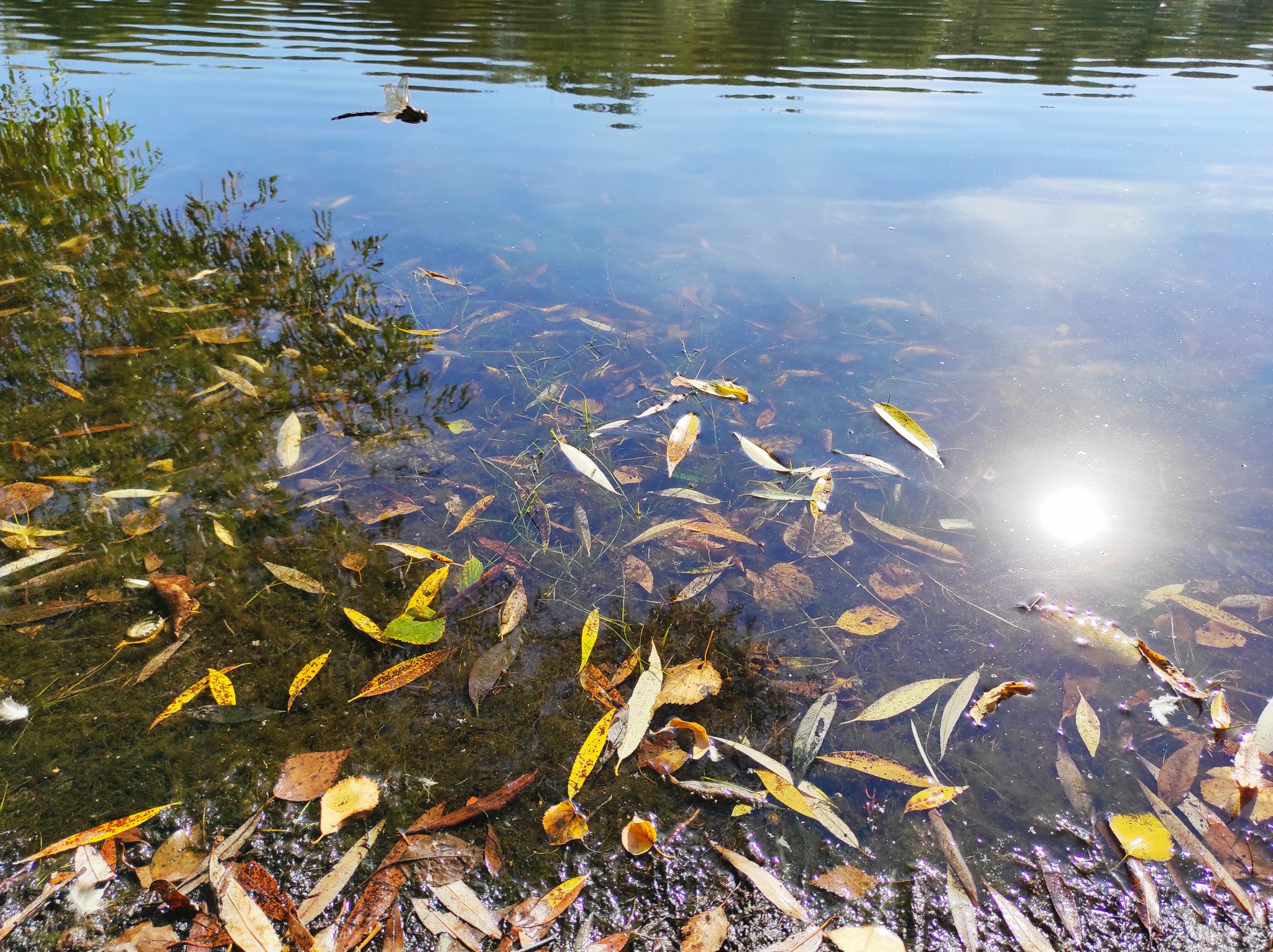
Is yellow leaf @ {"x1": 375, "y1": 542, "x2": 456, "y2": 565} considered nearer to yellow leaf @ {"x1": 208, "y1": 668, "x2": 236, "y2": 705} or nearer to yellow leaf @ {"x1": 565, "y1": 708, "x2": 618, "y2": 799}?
yellow leaf @ {"x1": 208, "y1": 668, "x2": 236, "y2": 705}

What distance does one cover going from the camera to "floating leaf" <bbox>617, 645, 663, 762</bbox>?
4.97 feet

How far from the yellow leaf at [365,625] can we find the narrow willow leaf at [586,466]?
771 mm

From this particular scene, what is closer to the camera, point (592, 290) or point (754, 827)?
point (754, 827)

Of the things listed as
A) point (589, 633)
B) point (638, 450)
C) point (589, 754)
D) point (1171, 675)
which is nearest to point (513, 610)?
point (589, 633)

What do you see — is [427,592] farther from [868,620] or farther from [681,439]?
[868,620]

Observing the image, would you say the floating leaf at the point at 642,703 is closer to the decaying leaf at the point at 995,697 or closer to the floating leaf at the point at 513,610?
the floating leaf at the point at 513,610

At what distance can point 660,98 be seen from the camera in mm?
6859

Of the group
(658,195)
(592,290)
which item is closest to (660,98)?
(658,195)

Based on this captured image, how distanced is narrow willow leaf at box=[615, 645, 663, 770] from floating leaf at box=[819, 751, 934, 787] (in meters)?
0.37

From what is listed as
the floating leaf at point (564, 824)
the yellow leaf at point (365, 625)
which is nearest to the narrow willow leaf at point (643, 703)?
the floating leaf at point (564, 824)

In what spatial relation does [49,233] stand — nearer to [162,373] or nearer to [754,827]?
[162,373]

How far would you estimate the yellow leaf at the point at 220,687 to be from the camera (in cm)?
155

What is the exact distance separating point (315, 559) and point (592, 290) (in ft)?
5.93

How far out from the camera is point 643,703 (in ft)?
5.24
